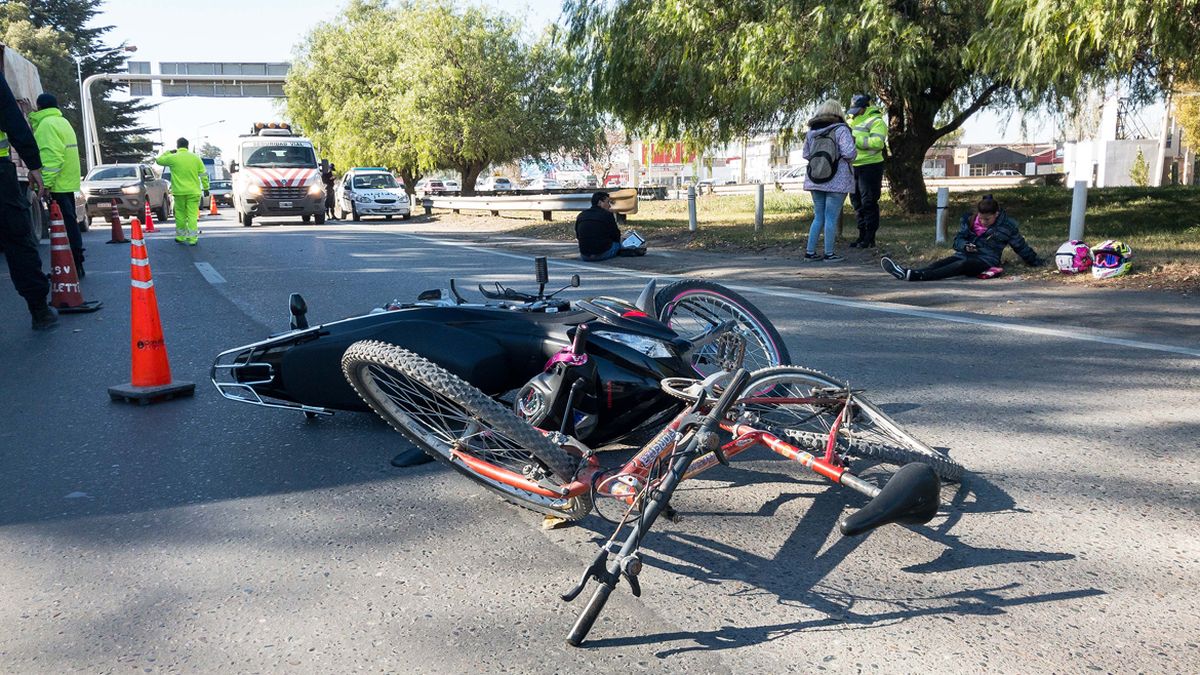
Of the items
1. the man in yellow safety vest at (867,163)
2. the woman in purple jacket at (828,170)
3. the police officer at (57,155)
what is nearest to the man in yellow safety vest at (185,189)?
the police officer at (57,155)

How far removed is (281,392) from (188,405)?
4.26ft

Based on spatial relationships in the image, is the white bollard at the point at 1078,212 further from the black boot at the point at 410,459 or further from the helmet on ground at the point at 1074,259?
the black boot at the point at 410,459

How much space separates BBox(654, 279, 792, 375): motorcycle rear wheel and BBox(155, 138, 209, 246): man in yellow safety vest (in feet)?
49.1

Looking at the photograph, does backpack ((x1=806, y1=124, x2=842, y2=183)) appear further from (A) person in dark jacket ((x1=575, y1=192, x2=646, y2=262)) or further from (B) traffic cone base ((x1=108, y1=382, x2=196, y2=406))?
(B) traffic cone base ((x1=108, y1=382, x2=196, y2=406))

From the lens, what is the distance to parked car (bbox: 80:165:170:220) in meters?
27.0

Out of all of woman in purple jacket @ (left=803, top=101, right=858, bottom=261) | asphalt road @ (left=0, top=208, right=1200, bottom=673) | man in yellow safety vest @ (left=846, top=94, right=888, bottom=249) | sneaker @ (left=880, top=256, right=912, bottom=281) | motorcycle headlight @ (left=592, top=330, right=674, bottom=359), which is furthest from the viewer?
man in yellow safety vest @ (left=846, top=94, right=888, bottom=249)

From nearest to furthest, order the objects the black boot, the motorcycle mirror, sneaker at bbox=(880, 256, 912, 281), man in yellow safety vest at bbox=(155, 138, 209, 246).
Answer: the black boot < the motorcycle mirror < sneaker at bbox=(880, 256, 912, 281) < man in yellow safety vest at bbox=(155, 138, 209, 246)

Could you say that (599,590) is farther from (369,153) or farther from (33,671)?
(369,153)

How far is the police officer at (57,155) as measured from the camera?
1128 cm

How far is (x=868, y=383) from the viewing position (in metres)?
5.62

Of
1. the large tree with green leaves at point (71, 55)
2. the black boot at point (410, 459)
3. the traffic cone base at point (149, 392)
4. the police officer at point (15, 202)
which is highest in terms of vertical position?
the large tree with green leaves at point (71, 55)

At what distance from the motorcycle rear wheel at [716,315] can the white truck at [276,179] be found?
22010 millimetres

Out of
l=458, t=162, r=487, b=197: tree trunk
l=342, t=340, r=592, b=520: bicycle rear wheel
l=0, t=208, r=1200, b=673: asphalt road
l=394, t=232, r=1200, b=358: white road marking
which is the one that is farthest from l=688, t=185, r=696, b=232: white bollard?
l=458, t=162, r=487, b=197: tree trunk

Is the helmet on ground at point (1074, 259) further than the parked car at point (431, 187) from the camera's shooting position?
A: No
